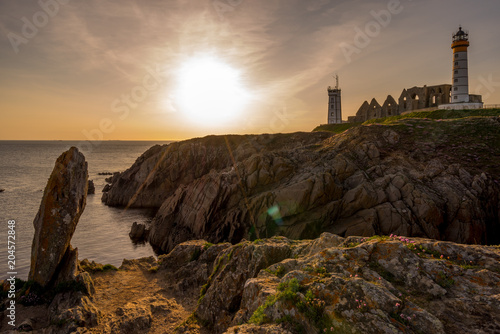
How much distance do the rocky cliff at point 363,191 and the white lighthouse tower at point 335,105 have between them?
54.0 metres

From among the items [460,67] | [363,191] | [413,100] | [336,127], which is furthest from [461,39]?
[363,191]

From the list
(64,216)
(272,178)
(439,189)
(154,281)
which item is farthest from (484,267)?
(272,178)

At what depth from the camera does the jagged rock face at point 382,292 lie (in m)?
6.72

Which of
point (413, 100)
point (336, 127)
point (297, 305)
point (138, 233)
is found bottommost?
point (138, 233)

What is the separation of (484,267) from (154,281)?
68.0ft

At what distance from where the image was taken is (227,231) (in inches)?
1355

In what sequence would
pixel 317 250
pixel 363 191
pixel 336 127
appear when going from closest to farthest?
pixel 317 250 → pixel 363 191 → pixel 336 127

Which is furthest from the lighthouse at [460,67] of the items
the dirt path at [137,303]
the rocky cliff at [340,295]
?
the dirt path at [137,303]

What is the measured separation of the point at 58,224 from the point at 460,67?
297 feet

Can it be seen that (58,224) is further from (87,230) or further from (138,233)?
(87,230)

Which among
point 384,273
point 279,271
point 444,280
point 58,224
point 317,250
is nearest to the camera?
point 444,280

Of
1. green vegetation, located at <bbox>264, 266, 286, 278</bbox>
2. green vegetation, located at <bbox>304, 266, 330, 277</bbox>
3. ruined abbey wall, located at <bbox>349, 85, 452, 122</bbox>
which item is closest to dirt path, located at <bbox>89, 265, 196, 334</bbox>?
green vegetation, located at <bbox>264, 266, 286, 278</bbox>

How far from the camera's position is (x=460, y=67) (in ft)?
225

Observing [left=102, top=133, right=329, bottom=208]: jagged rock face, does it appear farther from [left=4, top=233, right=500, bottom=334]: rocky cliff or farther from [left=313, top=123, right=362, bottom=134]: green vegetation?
[left=4, top=233, right=500, bottom=334]: rocky cliff
